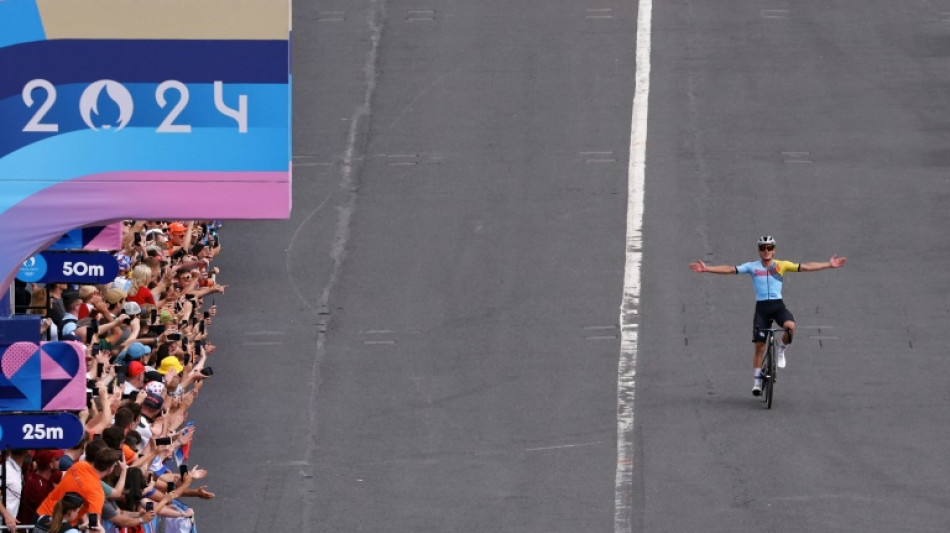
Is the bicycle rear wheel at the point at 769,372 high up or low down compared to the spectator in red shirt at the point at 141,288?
down

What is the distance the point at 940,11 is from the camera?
3944 centimetres

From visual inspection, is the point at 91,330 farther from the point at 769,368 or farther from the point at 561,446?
the point at 769,368

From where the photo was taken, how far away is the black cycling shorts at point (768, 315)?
79.8ft

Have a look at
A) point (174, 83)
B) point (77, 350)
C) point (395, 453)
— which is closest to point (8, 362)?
point (77, 350)

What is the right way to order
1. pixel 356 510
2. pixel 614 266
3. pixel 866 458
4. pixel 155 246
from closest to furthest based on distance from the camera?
pixel 356 510 → pixel 866 458 → pixel 155 246 → pixel 614 266

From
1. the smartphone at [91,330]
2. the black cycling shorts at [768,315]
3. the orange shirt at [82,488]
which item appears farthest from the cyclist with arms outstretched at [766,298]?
the orange shirt at [82,488]

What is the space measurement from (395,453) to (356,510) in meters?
1.88

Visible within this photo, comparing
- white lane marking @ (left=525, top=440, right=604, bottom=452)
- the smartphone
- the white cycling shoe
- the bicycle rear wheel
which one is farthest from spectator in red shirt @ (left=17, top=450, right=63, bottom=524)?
the white cycling shoe

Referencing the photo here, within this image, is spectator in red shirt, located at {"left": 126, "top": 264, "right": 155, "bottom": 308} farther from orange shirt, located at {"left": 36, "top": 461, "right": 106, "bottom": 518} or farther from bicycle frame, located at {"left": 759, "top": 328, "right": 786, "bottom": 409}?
orange shirt, located at {"left": 36, "top": 461, "right": 106, "bottom": 518}

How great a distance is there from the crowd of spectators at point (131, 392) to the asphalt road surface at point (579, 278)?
3.67 feet

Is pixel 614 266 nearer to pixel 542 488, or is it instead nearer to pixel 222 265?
pixel 222 265

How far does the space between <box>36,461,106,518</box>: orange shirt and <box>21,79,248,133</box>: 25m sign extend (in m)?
2.52

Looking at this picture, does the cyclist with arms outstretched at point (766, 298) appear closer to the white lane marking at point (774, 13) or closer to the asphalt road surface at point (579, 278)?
the asphalt road surface at point (579, 278)

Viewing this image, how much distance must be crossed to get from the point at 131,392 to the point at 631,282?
10.5 metres
